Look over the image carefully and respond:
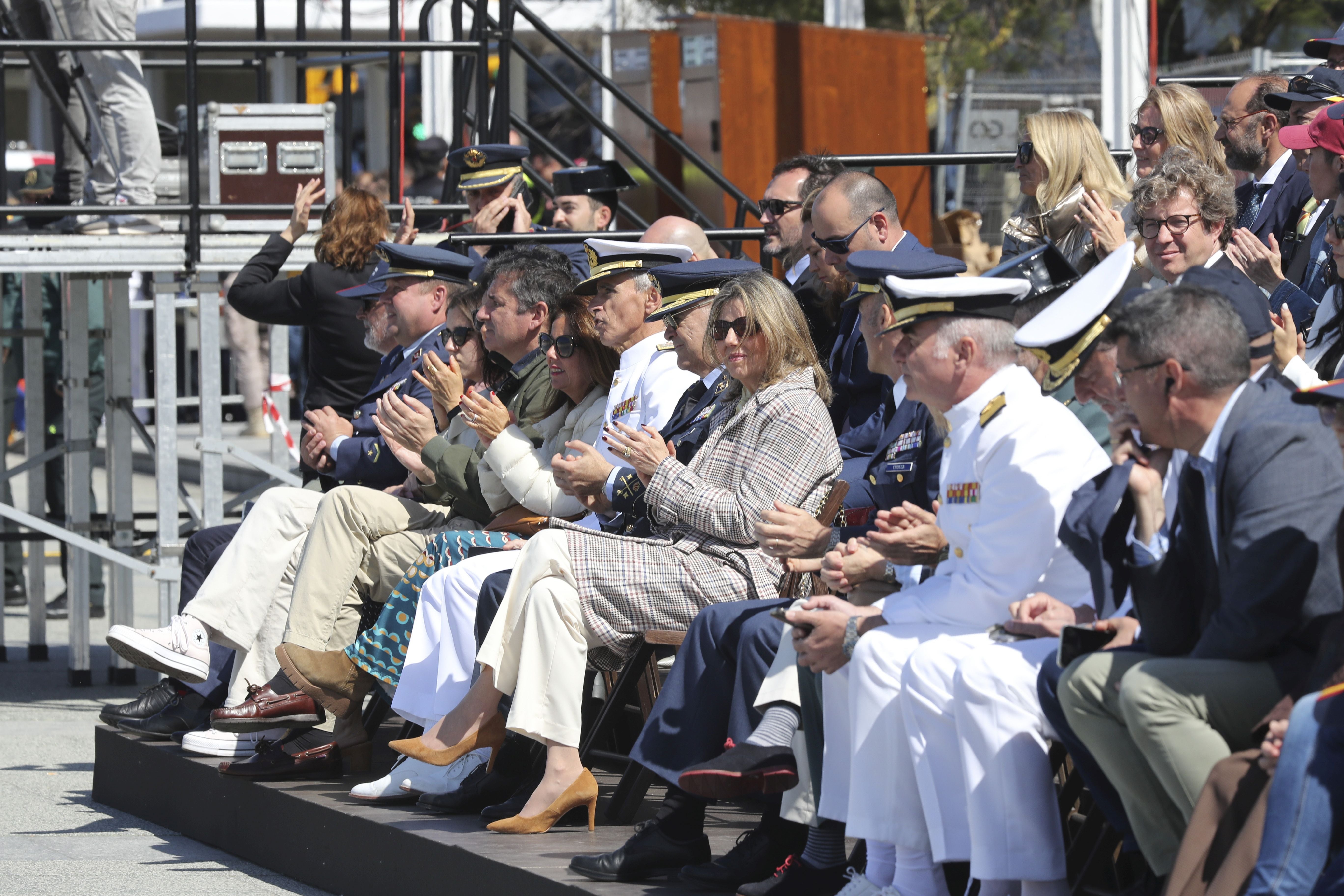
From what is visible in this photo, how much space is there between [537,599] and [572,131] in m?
16.9

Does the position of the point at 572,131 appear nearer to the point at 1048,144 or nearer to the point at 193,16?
the point at 193,16

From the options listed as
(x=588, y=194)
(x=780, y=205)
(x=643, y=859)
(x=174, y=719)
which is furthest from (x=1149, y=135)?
(x=174, y=719)

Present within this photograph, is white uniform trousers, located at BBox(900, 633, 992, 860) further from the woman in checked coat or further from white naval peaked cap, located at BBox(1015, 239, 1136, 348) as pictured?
the woman in checked coat

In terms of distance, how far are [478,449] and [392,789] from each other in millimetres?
1152

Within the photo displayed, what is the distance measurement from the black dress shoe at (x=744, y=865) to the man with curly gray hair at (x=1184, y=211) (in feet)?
6.46

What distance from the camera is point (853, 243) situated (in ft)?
18.0

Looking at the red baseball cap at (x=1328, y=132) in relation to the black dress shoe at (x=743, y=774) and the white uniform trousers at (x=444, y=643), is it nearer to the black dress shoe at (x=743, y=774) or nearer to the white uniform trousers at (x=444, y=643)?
the black dress shoe at (x=743, y=774)

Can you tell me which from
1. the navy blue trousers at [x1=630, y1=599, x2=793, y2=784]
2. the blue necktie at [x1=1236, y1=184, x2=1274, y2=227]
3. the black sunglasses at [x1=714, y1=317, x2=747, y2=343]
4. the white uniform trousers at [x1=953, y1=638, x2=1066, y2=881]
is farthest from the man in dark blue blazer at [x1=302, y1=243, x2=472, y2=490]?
the white uniform trousers at [x1=953, y1=638, x2=1066, y2=881]

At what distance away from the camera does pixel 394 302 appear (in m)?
6.58

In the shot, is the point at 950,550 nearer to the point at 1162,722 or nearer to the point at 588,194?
the point at 1162,722

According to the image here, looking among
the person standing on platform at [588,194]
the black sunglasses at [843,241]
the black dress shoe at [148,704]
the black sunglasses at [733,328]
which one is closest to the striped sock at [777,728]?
the black sunglasses at [733,328]

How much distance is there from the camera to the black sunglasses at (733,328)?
486cm

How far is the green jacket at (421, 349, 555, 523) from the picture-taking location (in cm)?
573

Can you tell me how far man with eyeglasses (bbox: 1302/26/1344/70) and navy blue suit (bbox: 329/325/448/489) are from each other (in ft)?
10.2
